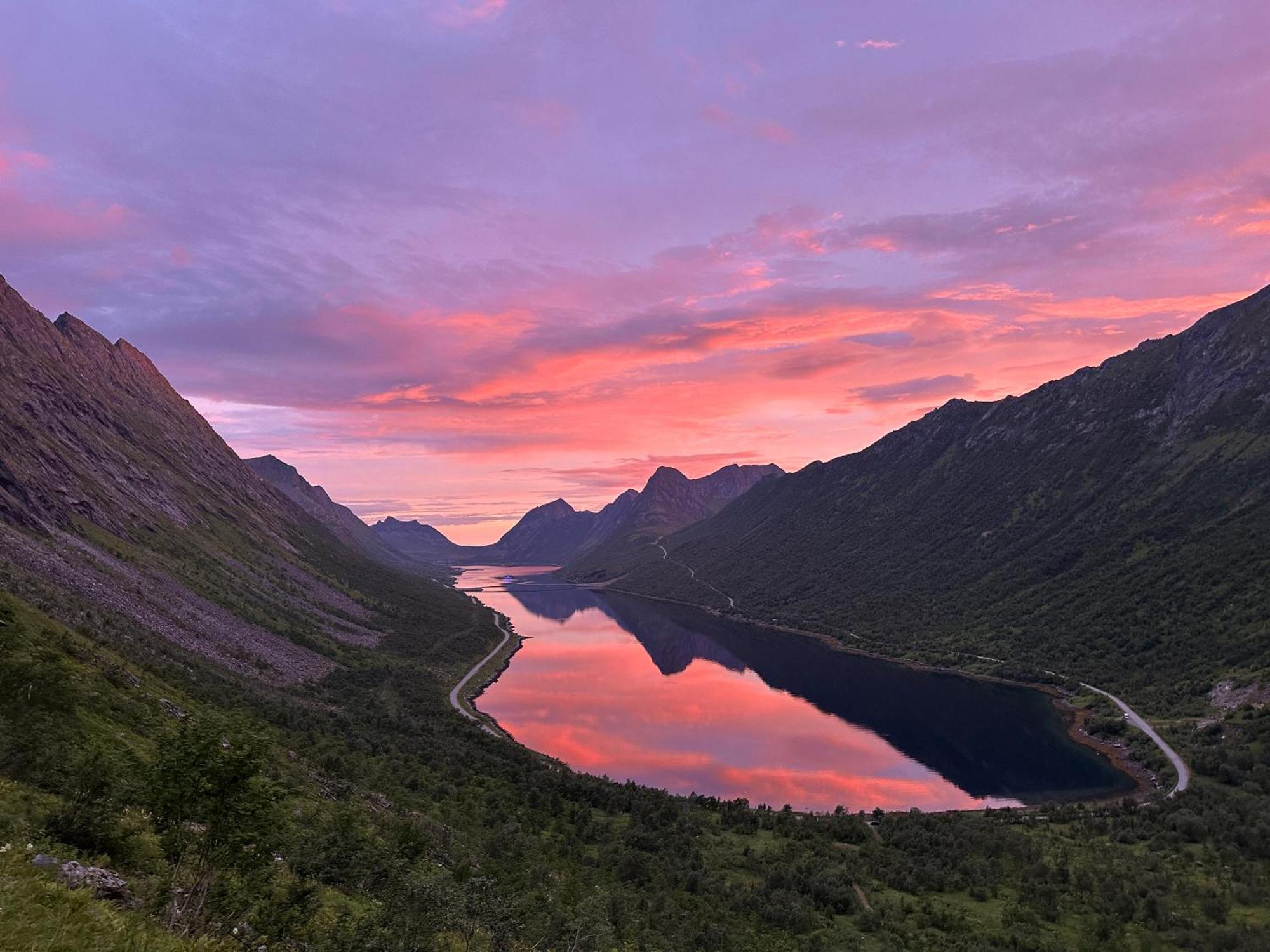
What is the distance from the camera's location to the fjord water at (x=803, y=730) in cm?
6531

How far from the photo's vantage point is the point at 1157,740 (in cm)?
6919

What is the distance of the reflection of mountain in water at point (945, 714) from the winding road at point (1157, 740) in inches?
182

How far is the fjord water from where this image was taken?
214 feet

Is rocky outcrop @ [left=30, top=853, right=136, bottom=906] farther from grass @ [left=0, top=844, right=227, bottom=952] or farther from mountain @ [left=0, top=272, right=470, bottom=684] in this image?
mountain @ [left=0, top=272, right=470, bottom=684]

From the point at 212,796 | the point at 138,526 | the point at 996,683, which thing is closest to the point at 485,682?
the point at 138,526

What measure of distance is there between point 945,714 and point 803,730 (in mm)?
22191

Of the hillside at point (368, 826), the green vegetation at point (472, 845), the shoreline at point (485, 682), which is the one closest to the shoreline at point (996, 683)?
the shoreline at point (485, 682)

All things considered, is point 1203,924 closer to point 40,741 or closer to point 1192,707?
point 40,741

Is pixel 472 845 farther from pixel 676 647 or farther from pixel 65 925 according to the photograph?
pixel 676 647

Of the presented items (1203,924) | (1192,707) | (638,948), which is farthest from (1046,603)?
(638,948)

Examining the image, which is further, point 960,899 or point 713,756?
point 713,756

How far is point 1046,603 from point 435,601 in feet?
478

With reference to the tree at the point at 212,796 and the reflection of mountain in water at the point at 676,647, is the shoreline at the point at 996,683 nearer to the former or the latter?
the reflection of mountain in water at the point at 676,647

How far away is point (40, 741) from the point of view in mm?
19781
